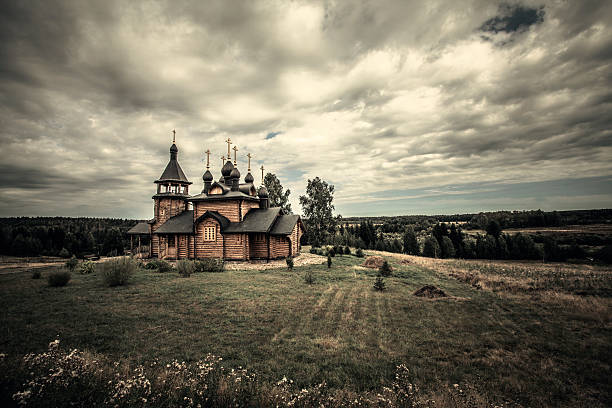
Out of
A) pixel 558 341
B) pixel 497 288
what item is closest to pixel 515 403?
pixel 558 341

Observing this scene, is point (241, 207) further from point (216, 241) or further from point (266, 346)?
point (266, 346)

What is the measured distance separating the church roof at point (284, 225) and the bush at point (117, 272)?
1233 cm

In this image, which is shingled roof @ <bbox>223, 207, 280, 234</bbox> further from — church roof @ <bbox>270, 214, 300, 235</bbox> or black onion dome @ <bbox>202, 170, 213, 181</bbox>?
black onion dome @ <bbox>202, 170, 213, 181</bbox>

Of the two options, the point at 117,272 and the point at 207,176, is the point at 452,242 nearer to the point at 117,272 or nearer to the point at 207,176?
the point at 207,176

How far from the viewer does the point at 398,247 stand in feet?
190

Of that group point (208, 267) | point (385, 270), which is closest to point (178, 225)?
point (208, 267)

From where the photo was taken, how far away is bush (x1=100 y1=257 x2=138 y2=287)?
13.8 meters

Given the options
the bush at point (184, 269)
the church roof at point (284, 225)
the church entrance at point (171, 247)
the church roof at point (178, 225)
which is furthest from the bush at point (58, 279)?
the church roof at point (284, 225)

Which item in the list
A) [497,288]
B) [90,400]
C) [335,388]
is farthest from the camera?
[497,288]

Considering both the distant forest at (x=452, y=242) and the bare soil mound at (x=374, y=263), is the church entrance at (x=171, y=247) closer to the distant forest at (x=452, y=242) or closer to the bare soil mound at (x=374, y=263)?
the distant forest at (x=452, y=242)

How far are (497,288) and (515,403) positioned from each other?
37.9 ft

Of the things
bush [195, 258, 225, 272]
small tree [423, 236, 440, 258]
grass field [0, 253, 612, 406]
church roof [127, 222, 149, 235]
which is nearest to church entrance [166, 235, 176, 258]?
church roof [127, 222, 149, 235]

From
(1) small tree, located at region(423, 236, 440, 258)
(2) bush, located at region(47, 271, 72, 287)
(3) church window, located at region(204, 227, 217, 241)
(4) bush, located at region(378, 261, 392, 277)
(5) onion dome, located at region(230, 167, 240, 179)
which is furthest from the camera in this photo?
(1) small tree, located at region(423, 236, 440, 258)

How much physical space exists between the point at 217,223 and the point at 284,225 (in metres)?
6.93
